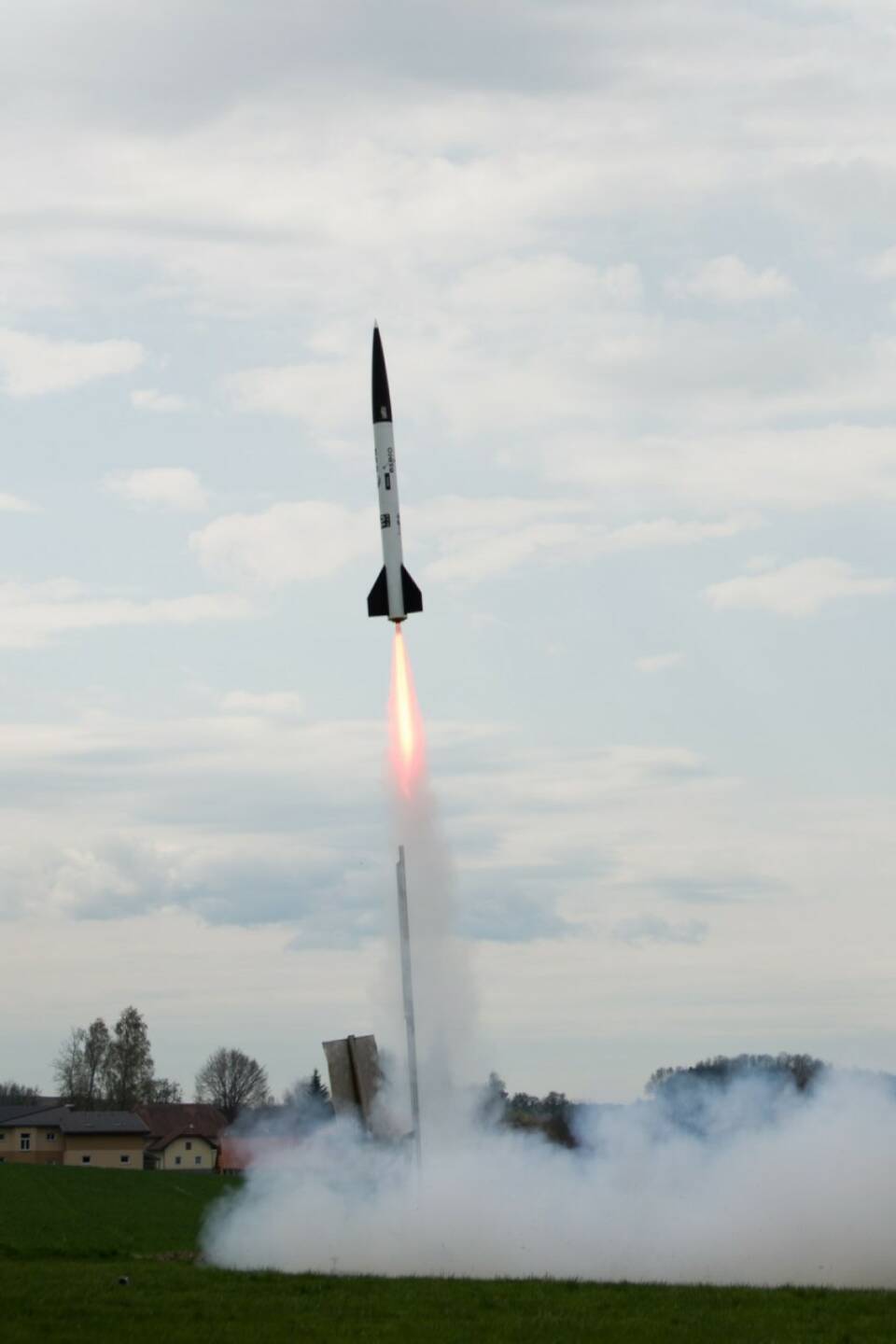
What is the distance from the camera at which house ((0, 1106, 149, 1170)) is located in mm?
134000

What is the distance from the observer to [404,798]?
40.1 m

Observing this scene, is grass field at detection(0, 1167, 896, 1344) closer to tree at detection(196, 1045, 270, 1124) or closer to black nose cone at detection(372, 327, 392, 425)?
black nose cone at detection(372, 327, 392, 425)

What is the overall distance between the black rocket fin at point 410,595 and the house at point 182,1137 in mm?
99788

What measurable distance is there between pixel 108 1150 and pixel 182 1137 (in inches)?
241

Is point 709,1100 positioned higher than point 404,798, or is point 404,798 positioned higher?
point 404,798

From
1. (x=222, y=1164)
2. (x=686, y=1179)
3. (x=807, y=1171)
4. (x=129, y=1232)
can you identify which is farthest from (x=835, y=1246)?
(x=222, y=1164)

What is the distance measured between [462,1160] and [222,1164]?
247 feet

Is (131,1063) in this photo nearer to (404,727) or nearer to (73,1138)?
(73,1138)

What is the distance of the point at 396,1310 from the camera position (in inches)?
1080

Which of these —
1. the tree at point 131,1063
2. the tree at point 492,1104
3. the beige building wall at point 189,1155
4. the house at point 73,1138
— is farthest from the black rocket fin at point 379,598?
the tree at point 131,1063

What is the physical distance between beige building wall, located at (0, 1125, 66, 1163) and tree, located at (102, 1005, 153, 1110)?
105ft

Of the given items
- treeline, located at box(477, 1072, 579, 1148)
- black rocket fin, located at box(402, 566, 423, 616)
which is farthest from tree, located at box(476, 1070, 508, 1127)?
black rocket fin, located at box(402, 566, 423, 616)

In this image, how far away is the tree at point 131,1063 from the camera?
17238 cm

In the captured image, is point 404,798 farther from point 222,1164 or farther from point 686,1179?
point 222,1164
